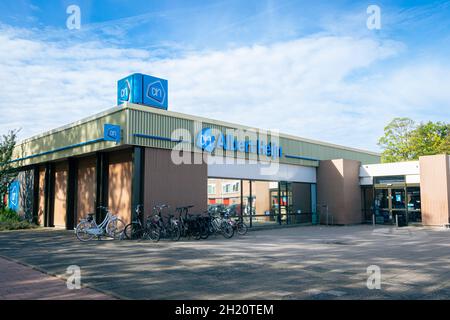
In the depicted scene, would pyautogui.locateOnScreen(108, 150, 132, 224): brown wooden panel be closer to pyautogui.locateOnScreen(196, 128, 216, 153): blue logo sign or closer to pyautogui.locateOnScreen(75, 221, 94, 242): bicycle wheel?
pyautogui.locateOnScreen(75, 221, 94, 242): bicycle wheel

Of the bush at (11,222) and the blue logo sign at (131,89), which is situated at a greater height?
the blue logo sign at (131,89)

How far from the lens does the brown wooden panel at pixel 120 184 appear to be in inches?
570

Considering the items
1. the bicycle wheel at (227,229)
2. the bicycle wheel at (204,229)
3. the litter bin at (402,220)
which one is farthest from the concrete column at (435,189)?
the bicycle wheel at (204,229)

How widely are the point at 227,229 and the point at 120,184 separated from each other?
4.49 meters

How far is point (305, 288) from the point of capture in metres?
6.29

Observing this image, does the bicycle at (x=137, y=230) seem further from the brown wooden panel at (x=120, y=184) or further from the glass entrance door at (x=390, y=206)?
the glass entrance door at (x=390, y=206)

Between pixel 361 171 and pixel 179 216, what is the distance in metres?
12.4

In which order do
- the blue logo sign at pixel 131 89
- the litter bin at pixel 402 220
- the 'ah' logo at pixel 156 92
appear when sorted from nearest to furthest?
the blue logo sign at pixel 131 89 → the 'ah' logo at pixel 156 92 → the litter bin at pixel 402 220

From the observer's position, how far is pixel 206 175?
16188 mm

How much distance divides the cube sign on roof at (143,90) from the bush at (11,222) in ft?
25.8

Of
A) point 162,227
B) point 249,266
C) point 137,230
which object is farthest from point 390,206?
point 249,266

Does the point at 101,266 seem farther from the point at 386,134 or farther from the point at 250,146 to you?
the point at 386,134

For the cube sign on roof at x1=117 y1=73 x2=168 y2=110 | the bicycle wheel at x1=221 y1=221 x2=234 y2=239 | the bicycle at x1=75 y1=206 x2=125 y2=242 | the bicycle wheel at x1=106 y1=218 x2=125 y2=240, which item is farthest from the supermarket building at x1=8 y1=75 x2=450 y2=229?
the bicycle wheel at x1=221 y1=221 x2=234 y2=239
